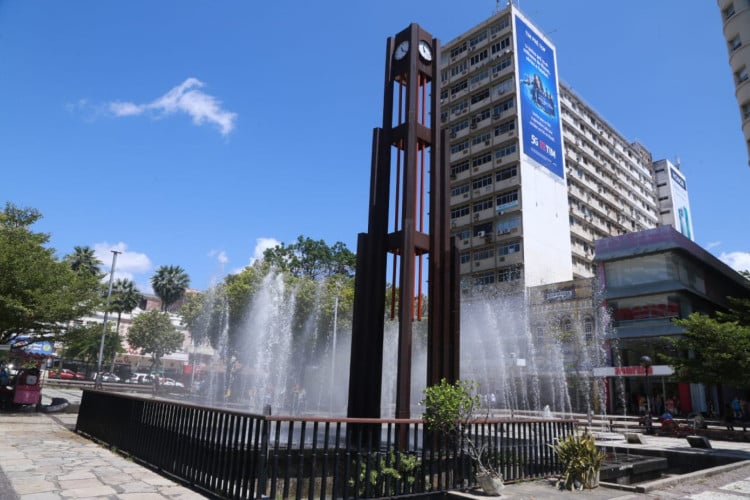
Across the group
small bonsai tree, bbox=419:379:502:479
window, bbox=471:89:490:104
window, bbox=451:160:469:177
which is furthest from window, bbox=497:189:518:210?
small bonsai tree, bbox=419:379:502:479

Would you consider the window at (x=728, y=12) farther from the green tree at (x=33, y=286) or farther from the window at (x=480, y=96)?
the green tree at (x=33, y=286)

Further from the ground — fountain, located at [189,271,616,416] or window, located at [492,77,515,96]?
window, located at [492,77,515,96]

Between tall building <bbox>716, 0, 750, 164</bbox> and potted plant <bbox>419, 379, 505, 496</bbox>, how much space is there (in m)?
33.4

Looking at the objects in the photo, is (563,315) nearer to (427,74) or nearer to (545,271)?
(545,271)

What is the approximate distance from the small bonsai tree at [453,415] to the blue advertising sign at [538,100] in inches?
1671

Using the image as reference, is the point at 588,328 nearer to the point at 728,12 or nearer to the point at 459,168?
the point at 459,168

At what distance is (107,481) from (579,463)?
7.04 metres

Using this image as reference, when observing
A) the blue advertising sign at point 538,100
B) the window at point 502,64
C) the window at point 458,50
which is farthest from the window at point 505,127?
the window at point 458,50

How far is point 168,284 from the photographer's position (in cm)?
6788

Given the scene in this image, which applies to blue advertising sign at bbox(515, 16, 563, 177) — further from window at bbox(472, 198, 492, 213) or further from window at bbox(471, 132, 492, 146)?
window at bbox(472, 198, 492, 213)

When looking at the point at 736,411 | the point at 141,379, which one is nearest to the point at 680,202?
the point at 736,411

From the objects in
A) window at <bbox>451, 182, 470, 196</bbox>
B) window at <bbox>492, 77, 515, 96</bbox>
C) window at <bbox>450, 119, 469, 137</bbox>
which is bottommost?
window at <bbox>451, 182, 470, 196</bbox>

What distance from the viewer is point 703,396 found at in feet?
100

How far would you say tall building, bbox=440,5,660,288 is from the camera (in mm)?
45469
